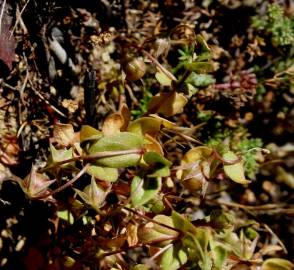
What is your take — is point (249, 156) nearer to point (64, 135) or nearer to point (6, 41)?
point (64, 135)

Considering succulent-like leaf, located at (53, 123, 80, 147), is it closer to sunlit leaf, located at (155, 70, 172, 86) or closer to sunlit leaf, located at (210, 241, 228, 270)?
sunlit leaf, located at (155, 70, 172, 86)

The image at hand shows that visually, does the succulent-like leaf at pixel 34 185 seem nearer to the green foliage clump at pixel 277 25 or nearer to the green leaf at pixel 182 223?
the green leaf at pixel 182 223

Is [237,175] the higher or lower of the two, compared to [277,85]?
higher

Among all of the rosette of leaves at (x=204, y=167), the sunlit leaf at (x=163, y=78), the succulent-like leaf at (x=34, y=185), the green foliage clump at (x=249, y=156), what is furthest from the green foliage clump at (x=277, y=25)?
the succulent-like leaf at (x=34, y=185)

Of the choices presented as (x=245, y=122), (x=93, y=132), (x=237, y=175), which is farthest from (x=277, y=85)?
(x=93, y=132)

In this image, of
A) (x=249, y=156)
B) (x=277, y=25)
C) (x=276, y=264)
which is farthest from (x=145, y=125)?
(x=277, y=25)

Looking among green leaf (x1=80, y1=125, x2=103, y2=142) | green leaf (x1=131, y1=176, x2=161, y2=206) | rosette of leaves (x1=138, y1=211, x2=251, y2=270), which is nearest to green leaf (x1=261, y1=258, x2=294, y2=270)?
rosette of leaves (x1=138, y1=211, x2=251, y2=270)

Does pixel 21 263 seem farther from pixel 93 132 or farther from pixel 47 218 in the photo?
pixel 93 132
